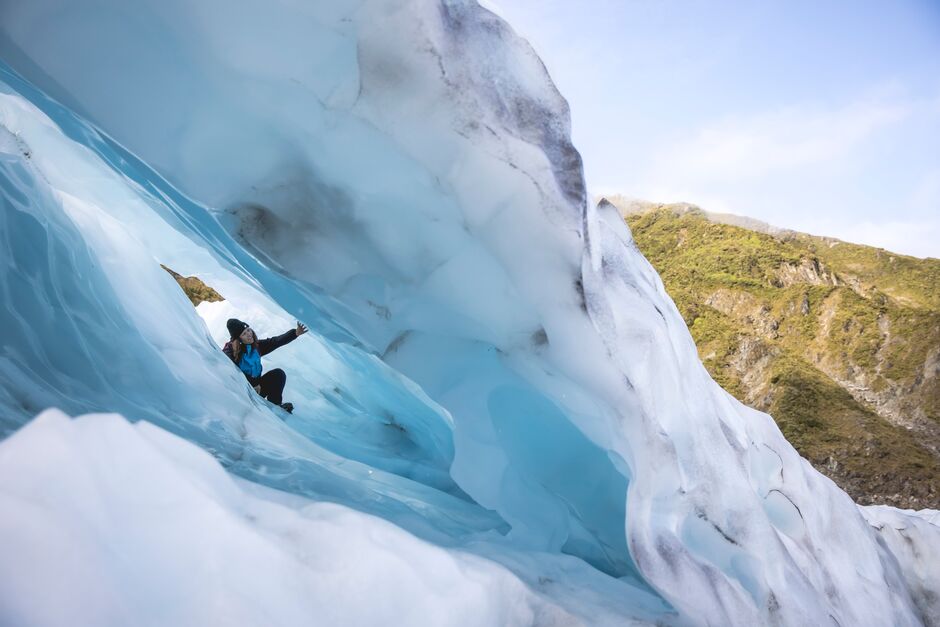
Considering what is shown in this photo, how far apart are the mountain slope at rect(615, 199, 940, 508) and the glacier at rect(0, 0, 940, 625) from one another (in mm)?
7591

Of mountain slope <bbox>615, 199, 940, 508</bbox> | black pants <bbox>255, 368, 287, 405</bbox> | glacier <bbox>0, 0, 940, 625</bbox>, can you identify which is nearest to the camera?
glacier <bbox>0, 0, 940, 625</bbox>

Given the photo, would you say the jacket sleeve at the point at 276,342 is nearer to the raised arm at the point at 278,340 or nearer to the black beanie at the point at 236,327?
the raised arm at the point at 278,340

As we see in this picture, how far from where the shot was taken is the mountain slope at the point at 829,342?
9117 mm

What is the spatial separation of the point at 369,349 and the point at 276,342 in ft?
5.02

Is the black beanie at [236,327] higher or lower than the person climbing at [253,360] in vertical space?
higher

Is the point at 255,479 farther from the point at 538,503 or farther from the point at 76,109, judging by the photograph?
the point at 76,109

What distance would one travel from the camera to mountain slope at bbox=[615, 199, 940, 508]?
359 inches

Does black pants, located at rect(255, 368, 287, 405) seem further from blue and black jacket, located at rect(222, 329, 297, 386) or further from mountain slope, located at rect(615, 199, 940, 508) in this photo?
mountain slope, located at rect(615, 199, 940, 508)

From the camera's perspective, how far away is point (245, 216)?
208 centimetres

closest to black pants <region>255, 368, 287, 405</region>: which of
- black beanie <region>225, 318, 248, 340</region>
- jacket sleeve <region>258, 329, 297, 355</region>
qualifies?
jacket sleeve <region>258, 329, 297, 355</region>

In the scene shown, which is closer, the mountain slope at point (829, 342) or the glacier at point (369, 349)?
the glacier at point (369, 349)

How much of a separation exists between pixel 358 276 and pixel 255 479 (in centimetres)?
86

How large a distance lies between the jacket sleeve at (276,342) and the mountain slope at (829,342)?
9.01 metres

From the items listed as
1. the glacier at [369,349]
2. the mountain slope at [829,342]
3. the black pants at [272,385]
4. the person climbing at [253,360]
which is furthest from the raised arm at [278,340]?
the mountain slope at [829,342]
